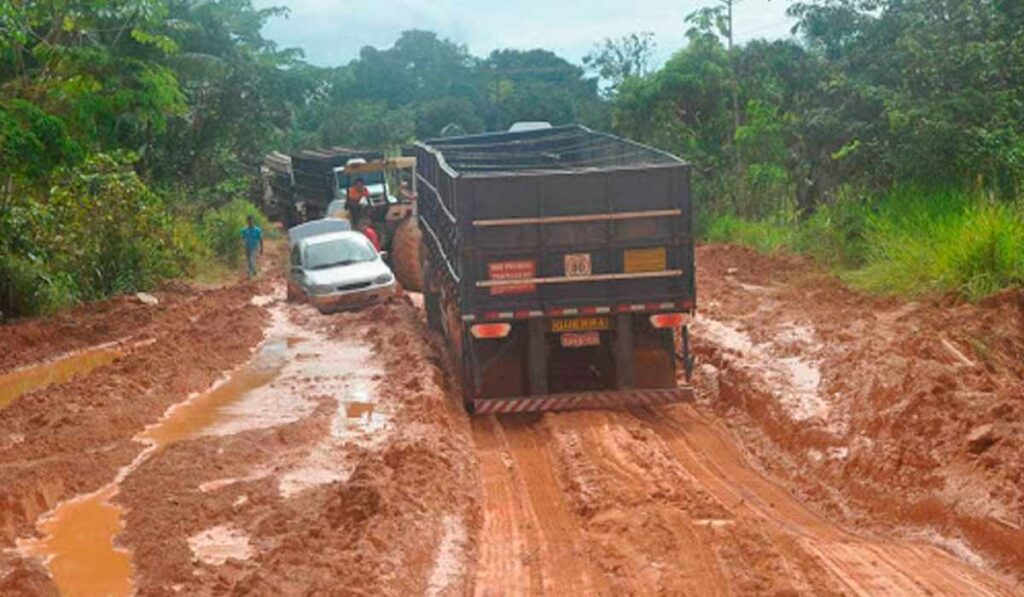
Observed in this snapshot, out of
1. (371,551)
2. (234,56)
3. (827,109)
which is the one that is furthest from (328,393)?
(234,56)

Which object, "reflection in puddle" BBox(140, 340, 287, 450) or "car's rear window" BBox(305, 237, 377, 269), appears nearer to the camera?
"reflection in puddle" BBox(140, 340, 287, 450)

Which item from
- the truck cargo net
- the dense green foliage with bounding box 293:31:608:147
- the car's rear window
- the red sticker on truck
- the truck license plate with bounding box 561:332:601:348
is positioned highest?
the dense green foliage with bounding box 293:31:608:147

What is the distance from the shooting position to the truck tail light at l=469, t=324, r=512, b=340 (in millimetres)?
13320

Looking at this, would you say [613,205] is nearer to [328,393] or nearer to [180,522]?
[328,393]

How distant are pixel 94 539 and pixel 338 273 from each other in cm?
1359

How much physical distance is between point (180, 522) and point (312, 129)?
2310 inches

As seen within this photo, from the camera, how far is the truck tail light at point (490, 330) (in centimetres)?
1332

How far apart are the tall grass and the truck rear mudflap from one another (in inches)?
177

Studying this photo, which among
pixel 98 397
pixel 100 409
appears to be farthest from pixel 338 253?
pixel 100 409

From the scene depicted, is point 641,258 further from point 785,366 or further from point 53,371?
point 53,371

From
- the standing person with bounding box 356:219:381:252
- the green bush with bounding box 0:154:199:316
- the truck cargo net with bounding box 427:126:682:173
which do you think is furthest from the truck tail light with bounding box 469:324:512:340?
the standing person with bounding box 356:219:381:252

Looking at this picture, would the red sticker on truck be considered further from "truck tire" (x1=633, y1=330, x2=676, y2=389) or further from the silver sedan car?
the silver sedan car

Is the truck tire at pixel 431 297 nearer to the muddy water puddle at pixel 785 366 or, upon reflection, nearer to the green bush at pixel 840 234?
the muddy water puddle at pixel 785 366

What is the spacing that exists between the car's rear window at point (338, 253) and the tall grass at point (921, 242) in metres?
8.21
